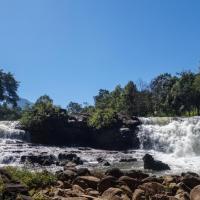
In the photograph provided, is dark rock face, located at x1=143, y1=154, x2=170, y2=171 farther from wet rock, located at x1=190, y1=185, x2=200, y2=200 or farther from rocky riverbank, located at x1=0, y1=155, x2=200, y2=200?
wet rock, located at x1=190, y1=185, x2=200, y2=200

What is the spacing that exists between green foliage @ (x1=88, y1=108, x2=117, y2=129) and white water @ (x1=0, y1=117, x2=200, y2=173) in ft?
10.1

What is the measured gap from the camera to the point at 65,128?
50.8m

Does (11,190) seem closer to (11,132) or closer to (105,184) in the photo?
(105,184)

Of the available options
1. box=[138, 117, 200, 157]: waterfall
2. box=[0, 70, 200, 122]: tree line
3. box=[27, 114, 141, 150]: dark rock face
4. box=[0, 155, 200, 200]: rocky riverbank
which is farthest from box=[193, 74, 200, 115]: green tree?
box=[0, 155, 200, 200]: rocky riverbank

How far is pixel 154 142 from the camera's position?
4650 centimetres

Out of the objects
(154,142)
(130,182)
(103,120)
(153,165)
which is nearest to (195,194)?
(130,182)

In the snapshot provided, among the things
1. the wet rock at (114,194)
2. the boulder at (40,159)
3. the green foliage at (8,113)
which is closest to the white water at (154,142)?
the boulder at (40,159)

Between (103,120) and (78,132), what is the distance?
2936 mm

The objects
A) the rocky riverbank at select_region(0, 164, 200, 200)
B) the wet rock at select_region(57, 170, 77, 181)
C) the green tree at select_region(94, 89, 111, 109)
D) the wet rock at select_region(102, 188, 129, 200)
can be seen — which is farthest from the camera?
the green tree at select_region(94, 89, 111, 109)

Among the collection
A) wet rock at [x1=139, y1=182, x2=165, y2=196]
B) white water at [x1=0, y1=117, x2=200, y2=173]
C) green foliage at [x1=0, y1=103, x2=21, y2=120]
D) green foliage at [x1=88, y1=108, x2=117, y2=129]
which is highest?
green foliage at [x1=0, y1=103, x2=21, y2=120]

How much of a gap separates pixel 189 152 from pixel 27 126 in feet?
57.1

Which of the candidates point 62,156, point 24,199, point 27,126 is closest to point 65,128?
point 27,126

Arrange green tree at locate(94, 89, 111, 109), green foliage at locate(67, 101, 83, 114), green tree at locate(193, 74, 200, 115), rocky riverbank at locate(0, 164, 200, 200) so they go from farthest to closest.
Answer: green foliage at locate(67, 101, 83, 114) → green tree at locate(94, 89, 111, 109) → green tree at locate(193, 74, 200, 115) → rocky riverbank at locate(0, 164, 200, 200)

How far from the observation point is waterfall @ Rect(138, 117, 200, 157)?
1719 inches
